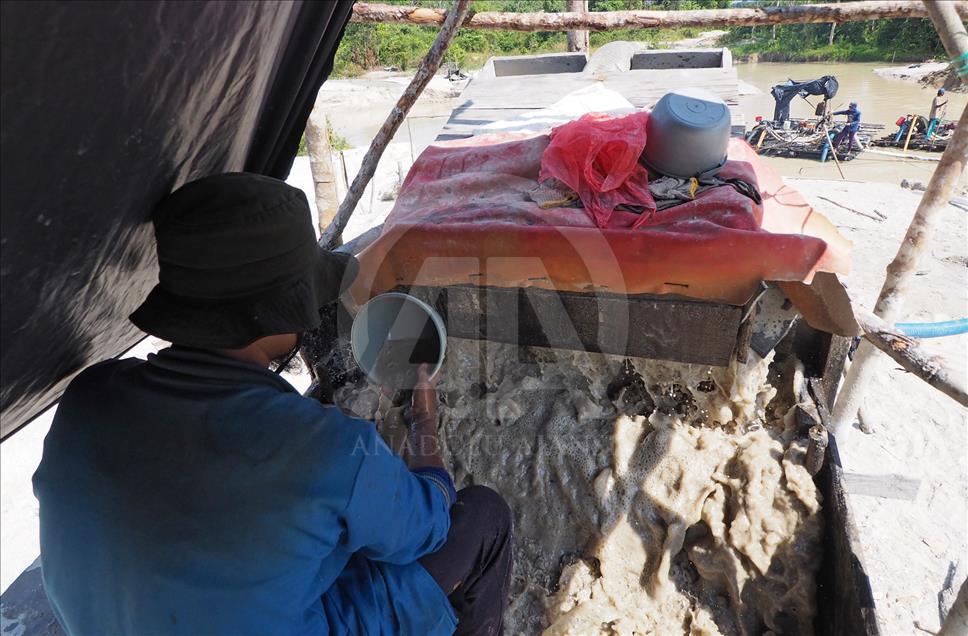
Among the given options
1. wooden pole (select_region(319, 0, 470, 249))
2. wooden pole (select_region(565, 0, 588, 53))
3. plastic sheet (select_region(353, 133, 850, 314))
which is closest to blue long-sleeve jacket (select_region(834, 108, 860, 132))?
wooden pole (select_region(565, 0, 588, 53))

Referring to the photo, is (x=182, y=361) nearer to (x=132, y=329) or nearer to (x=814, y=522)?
(x=132, y=329)

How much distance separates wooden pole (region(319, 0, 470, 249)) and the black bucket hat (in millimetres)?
2105

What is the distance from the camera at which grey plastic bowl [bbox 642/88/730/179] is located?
219cm

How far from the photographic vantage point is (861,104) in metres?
17.3

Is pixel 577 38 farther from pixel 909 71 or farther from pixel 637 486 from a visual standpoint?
pixel 909 71

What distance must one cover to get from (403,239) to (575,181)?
74 centimetres

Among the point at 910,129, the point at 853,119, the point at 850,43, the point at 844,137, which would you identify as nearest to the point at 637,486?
the point at 853,119

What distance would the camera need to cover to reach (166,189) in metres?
1.26

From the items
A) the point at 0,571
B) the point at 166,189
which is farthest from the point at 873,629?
the point at 0,571

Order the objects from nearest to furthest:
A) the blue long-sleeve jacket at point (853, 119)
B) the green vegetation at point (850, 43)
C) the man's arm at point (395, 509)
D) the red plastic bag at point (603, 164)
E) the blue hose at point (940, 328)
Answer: the man's arm at point (395, 509), the red plastic bag at point (603, 164), the blue hose at point (940, 328), the blue long-sleeve jacket at point (853, 119), the green vegetation at point (850, 43)

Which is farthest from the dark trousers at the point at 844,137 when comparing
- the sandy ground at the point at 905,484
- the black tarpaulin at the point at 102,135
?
the black tarpaulin at the point at 102,135

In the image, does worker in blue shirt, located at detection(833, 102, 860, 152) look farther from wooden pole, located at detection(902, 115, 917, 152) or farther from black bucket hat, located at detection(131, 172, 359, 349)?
black bucket hat, located at detection(131, 172, 359, 349)

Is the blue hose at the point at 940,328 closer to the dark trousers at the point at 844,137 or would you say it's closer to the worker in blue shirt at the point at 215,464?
the worker in blue shirt at the point at 215,464

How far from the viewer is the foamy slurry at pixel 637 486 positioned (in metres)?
2.28
